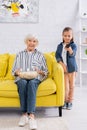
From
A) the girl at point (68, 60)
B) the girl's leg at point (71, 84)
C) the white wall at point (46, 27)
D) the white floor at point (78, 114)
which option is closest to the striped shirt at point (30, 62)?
the girl at point (68, 60)

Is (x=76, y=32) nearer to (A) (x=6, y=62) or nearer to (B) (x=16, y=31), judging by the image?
(B) (x=16, y=31)

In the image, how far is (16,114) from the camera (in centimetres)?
354

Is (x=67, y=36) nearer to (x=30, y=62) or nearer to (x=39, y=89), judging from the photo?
(x=30, y=62)

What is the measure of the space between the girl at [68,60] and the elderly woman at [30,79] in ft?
1.02

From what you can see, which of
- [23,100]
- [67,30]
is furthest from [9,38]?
[23,100]

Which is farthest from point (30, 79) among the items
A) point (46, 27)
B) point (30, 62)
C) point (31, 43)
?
point (46, 27)

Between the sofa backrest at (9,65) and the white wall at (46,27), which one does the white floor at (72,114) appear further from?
the white wall at (46,27)

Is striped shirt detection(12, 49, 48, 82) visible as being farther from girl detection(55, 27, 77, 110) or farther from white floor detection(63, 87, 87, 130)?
white floor detection(63, 87, 87, 130)

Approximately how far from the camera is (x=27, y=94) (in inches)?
126

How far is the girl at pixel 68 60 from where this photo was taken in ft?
12.3

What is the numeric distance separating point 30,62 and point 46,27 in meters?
2.23

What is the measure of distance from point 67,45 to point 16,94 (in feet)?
3.12

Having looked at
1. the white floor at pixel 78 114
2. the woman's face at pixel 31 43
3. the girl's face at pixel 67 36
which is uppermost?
the girl's face at pixel 67 36

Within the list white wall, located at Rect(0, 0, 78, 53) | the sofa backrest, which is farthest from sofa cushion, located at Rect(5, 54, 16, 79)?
white wall, located at Rect(0, 0, 78, 53)
